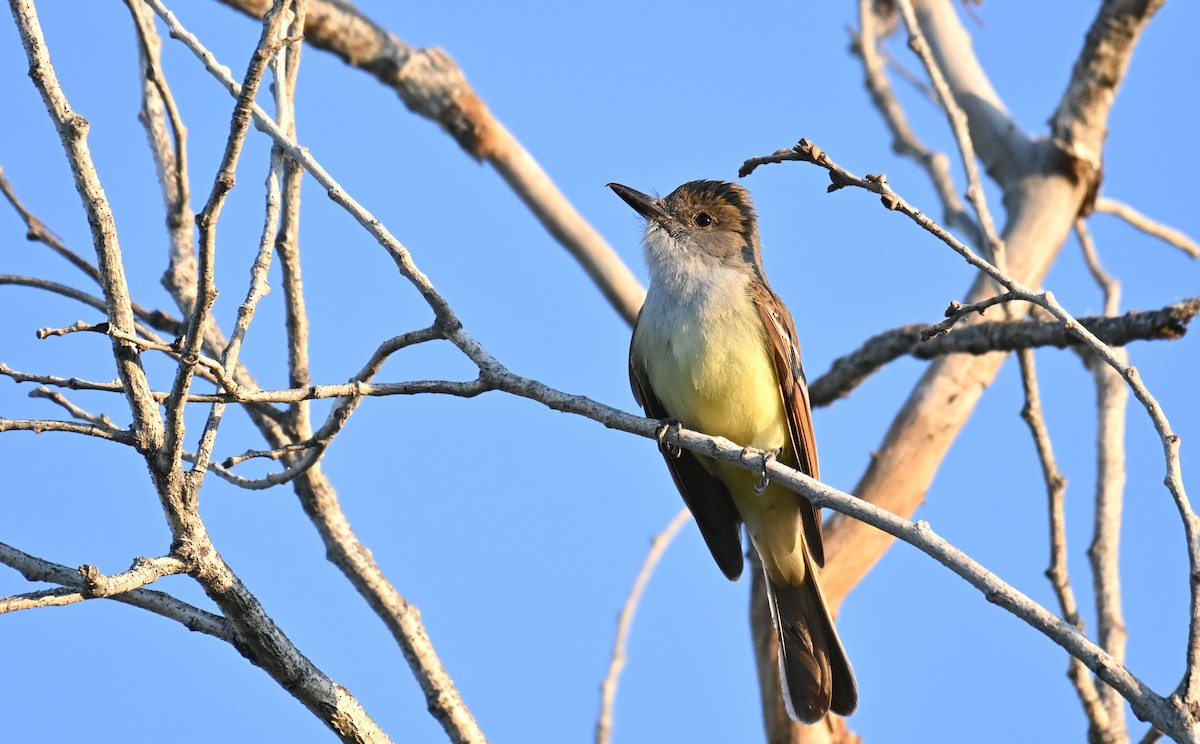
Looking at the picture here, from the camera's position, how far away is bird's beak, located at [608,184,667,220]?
745 centimetres

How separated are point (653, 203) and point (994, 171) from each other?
3.15 m

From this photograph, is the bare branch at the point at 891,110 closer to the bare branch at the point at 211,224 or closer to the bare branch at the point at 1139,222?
the bare branch at the point at 1139,222

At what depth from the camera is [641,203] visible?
7.49 m

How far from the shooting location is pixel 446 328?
4.91m

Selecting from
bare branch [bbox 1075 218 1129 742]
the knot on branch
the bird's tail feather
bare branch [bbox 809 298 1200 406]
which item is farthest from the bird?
the knot on branch

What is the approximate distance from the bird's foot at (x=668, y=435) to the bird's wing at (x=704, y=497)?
133 millimetres

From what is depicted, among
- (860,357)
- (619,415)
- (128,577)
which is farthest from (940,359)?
(128,577)

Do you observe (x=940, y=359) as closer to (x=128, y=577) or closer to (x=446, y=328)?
(x=446, y=328)

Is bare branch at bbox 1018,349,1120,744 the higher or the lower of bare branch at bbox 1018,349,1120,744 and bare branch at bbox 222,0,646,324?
the lower

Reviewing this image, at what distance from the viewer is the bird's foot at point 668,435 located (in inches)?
194

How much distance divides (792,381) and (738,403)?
0.38 meters

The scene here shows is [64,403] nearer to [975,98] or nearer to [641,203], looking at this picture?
[641,203]

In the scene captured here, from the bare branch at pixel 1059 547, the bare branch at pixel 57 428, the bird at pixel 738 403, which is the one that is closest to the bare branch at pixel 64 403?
the bare branch at pixel 57 428

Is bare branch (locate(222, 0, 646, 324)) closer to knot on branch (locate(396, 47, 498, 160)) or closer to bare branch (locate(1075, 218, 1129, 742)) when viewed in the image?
knot on branch (locate(396, 47, 498, 160))
